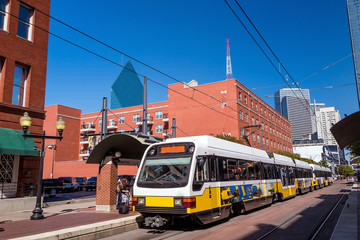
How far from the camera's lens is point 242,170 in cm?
1328

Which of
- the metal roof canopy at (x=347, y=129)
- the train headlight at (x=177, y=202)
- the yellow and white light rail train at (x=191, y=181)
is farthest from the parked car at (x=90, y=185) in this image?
the train headlight at (x=177, y=202)

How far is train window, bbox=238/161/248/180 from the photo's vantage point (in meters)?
13.0

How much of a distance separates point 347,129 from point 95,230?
12.2 m

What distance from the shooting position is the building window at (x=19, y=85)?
56.9 feet

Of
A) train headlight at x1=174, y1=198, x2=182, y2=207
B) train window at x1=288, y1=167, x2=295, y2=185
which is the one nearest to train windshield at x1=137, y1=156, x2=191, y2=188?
train headlight at x1=174, y1=198, x2=182, y2=207

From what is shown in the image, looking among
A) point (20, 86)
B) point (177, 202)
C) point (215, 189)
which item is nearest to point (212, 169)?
point (215, 189)

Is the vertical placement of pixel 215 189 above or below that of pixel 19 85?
below

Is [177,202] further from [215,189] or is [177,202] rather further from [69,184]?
[69,184]

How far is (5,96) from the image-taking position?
16547mm

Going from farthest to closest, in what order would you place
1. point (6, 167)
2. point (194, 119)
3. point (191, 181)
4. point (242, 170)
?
point (194, 119) → point (6, 167) → point (242, 170) → point (191, 181)

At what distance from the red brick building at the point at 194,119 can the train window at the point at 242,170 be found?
2898 cm

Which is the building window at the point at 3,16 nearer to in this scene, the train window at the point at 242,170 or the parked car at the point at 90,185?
the train window at the point at 242,170

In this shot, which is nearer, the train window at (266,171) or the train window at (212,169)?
the train window at (212,169)

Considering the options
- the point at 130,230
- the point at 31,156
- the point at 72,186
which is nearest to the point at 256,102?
the point at 72,186
